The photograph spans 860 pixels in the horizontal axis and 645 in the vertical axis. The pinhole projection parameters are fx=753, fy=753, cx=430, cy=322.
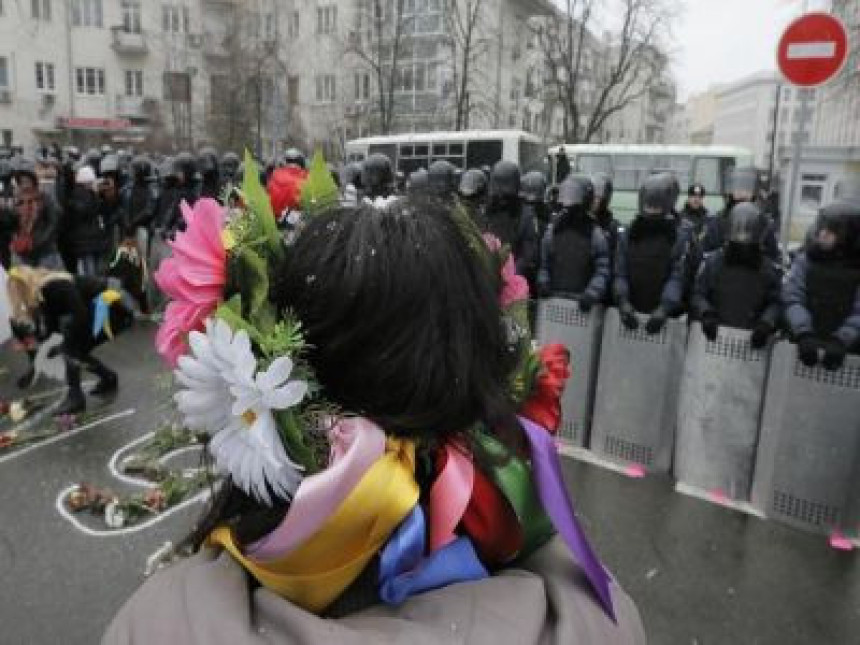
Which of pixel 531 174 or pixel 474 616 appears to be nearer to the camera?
pixel 474 616

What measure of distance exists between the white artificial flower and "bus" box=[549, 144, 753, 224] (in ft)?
55.5

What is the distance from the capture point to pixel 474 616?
918 mm

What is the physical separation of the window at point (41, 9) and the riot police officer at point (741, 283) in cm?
4309

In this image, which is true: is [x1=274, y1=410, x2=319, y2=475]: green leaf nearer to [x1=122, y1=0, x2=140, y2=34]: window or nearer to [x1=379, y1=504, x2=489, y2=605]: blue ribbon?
[x1=379, y1=504, x2=489, y2=605]: blue ribbon

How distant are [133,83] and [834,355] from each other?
44843 mm

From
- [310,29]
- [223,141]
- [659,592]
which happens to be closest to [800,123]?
[659,592]

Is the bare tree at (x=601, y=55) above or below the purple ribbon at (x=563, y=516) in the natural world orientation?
above

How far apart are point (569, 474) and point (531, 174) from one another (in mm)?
4236

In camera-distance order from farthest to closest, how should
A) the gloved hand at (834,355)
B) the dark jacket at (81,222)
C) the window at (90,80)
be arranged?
the window at (90,80), the dark jacket at (81,222), the gloved hand at (834,355)

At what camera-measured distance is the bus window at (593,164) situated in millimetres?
18922

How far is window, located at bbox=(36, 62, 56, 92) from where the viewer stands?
38906mm

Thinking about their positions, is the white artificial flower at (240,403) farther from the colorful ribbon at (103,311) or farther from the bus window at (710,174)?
the bus window at (710,174)

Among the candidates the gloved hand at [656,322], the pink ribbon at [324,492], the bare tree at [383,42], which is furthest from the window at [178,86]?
the pink ribbon at [324,492]

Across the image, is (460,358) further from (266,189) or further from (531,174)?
(531,174)
